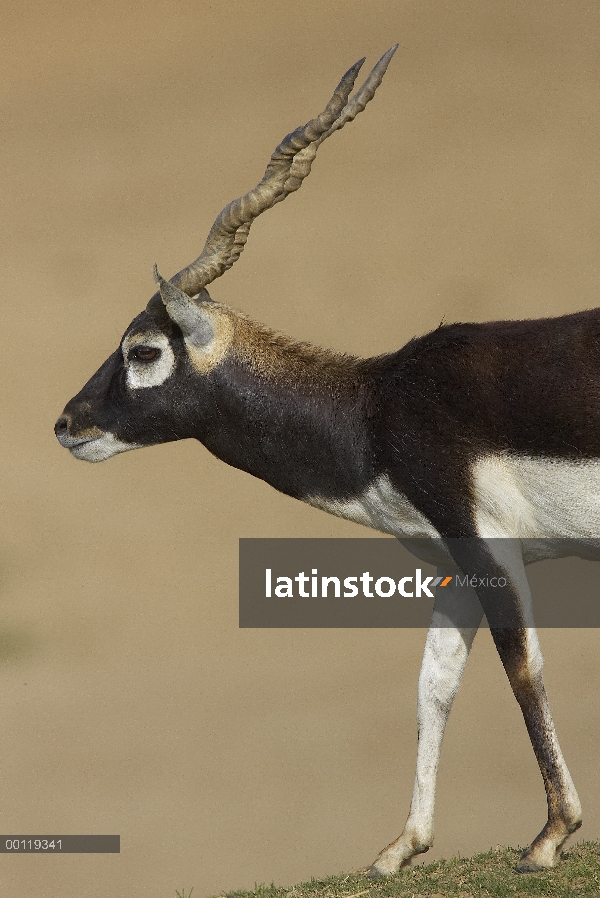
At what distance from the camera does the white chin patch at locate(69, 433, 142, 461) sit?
865 centimetres

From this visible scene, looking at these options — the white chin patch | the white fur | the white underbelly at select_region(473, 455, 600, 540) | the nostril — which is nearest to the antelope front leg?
the white fur

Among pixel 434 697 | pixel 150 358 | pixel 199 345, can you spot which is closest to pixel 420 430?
pixel 199 345

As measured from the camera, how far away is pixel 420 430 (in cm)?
759

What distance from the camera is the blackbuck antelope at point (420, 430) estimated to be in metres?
7.37

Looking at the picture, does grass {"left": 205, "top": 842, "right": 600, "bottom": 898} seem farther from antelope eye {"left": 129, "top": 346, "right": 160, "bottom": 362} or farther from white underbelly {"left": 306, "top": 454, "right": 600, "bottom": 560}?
antelope eye {"left": 129, "top": 346, "right": 160, "bottom": 362}

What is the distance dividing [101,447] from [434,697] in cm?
292

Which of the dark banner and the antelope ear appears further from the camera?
the dark banner

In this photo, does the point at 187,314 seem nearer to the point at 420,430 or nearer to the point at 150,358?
the point at 150,358

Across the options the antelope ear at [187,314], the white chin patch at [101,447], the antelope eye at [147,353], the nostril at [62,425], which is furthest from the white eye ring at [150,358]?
the nostril at [62,425]

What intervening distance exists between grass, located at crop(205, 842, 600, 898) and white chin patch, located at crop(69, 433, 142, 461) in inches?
127

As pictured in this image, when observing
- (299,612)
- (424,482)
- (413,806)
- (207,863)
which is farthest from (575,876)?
(299,612)

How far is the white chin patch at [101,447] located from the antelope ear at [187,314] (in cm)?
93

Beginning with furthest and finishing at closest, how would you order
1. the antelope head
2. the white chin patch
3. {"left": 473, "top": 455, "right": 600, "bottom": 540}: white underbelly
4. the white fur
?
1. the white chin patch
2. the antelope head
3. the white fur
4. {"left": 473, "top": 455, "right": 600, "bottom": 540}: white underbelly

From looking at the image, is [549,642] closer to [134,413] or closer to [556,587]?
[556,587]
